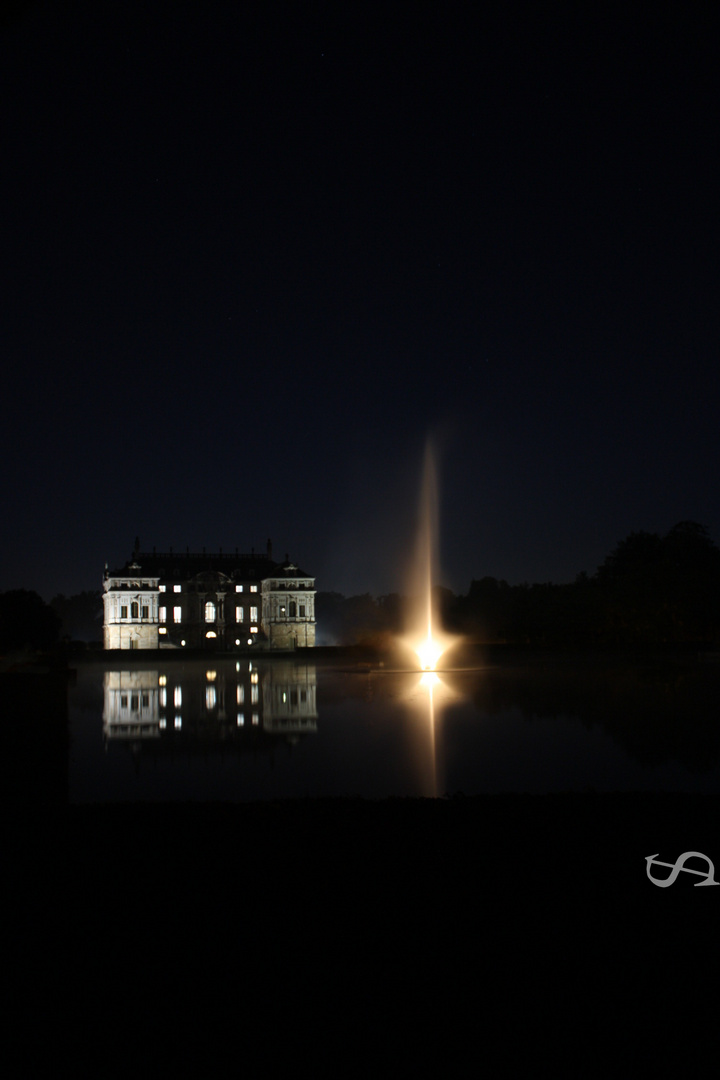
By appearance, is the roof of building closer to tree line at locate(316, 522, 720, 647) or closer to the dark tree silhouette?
tree line at locate(316, 522, 720, 647)

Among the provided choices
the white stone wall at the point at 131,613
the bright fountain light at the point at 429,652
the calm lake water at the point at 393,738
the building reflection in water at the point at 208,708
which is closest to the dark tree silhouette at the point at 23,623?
the building reflection in water at the point at 208,708

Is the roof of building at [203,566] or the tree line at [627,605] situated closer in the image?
the tree line at [627,605]

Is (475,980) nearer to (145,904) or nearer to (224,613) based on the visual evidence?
(145,904)

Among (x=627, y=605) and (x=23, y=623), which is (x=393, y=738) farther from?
(x=627, y=605)

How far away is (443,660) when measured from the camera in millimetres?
57531

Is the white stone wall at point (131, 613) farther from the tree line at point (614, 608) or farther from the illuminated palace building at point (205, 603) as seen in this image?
the tree line at point (614, 608)

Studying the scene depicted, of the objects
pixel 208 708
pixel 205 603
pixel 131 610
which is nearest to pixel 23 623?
pixel 208 708

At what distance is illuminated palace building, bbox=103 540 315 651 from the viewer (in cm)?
10538

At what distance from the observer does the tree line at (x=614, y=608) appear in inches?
2377

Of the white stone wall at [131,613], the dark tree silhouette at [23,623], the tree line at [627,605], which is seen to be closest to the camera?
the dark tree silhouette at [23,623]

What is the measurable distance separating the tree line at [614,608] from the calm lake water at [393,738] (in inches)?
980

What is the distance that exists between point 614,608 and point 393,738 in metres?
57.3

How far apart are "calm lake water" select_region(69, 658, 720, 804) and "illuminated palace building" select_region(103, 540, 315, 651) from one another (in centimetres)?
7030

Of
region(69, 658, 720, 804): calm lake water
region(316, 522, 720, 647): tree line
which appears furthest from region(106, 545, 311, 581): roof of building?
region(69, 658, 720, 804): calm lake water
